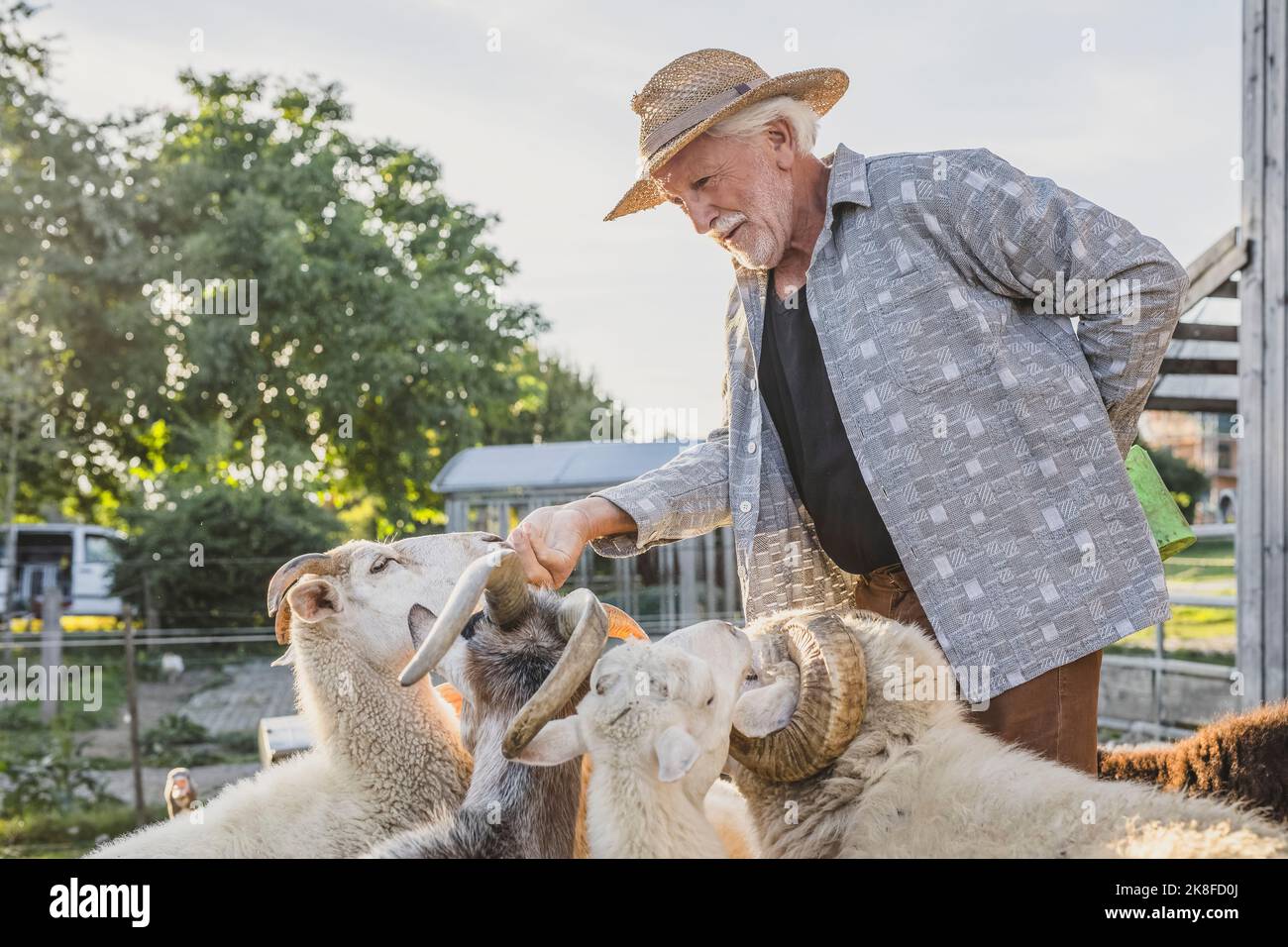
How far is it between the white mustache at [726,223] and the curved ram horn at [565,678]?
0.99 metres

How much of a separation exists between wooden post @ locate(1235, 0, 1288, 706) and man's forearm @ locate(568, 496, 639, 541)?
5.02 meters

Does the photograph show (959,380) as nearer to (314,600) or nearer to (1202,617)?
(314,600)

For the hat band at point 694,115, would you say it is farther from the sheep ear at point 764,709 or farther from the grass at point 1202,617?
the grass at point 1202,617

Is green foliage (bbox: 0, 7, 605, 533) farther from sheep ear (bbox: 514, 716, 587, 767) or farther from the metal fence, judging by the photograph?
sheep ear (bbox: 514, 716, 587, 767)

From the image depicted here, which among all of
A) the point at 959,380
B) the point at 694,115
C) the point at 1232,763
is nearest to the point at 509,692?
the point at 959,380

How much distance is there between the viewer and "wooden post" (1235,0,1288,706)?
20.8 ft

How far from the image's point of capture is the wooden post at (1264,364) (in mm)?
6352

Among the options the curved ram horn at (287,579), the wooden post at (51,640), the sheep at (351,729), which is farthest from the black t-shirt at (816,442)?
the wooden post at (51,640)

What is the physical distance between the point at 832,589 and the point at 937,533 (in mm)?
493

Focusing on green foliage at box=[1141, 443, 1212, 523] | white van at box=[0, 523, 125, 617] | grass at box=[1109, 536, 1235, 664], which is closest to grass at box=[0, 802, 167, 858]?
white van at box=[0, 523, 125, 617]

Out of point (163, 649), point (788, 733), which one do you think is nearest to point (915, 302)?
point (788, 733)

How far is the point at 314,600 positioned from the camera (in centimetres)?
288
